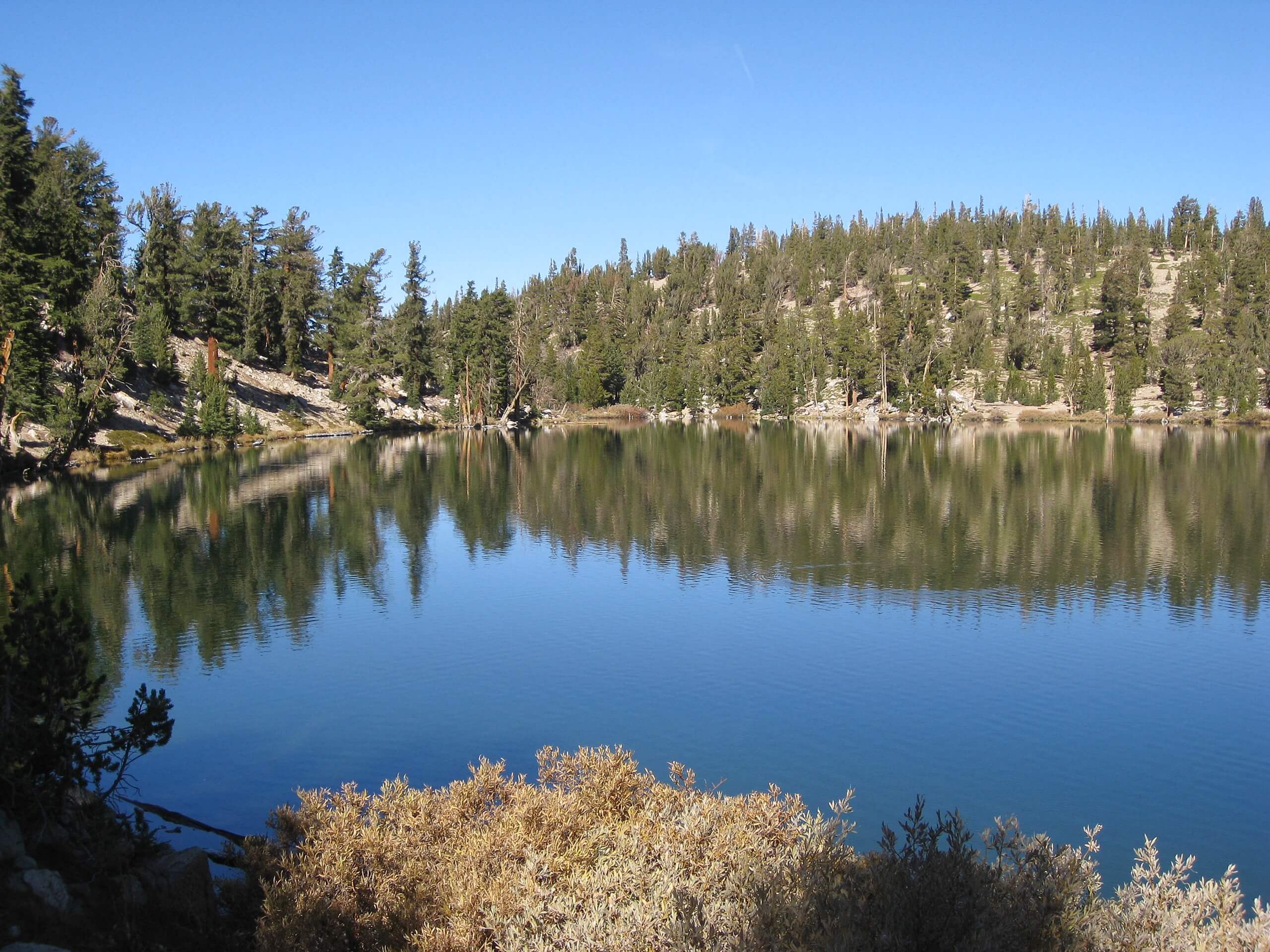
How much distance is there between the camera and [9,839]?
8.41m

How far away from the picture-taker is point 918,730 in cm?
1551

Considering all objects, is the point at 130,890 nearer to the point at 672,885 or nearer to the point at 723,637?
the point at 672,885

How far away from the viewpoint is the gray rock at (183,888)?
826cm

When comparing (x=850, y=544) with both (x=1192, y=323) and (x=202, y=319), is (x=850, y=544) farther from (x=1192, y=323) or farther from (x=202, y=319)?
(x=1192, y=323)

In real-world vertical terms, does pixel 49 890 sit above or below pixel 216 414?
below

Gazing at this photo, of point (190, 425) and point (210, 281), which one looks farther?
point (210, 281)

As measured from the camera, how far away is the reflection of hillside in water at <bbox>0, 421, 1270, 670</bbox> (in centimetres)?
2598

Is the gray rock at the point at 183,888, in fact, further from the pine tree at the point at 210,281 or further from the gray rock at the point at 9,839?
the pine tree at the point at 210,281

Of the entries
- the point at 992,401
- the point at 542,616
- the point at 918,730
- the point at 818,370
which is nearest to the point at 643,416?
the point at 818,370

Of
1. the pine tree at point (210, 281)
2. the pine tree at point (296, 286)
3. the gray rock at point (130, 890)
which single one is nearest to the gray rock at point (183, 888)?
the gray rock at point (130, 890)

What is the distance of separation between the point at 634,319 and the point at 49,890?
489ft

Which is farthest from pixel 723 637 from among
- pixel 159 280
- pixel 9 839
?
pixel 159 280

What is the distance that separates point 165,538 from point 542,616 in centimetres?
1604

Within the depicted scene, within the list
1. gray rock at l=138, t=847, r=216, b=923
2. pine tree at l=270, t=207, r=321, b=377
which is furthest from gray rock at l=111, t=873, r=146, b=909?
pine tree at l=270, t=207, r=321, b=377
